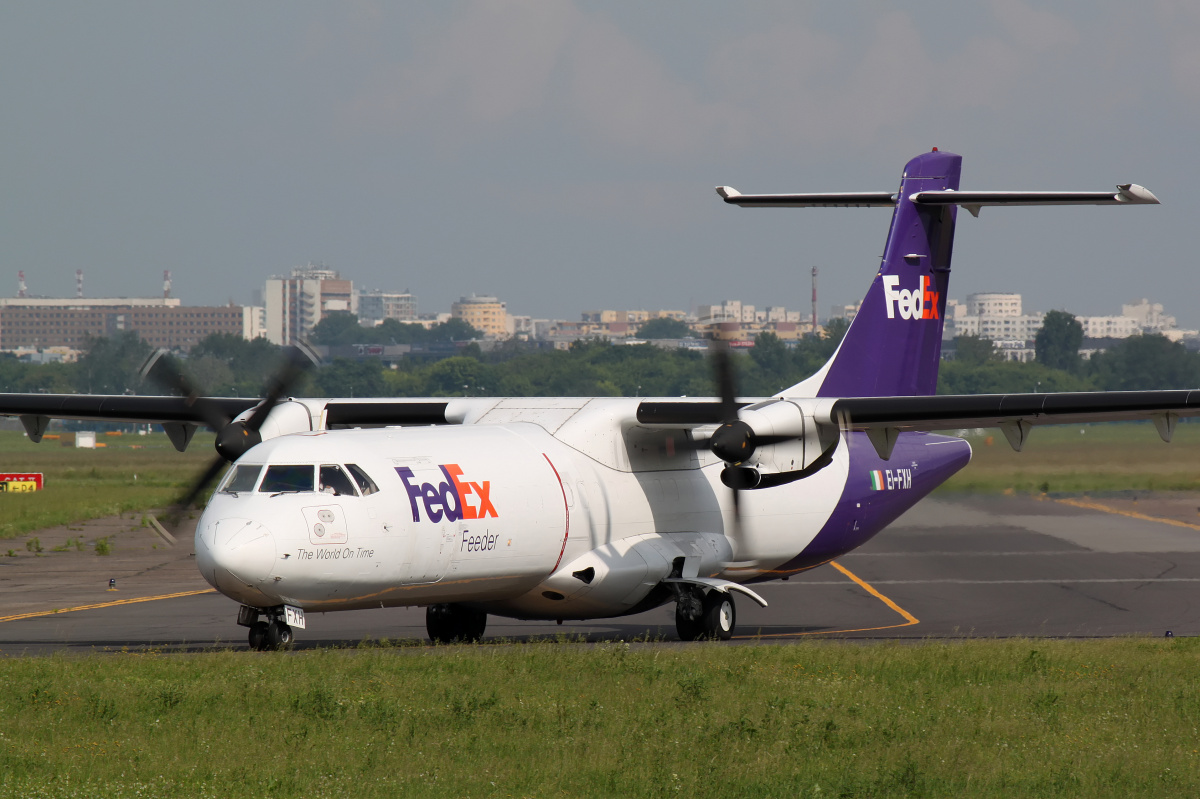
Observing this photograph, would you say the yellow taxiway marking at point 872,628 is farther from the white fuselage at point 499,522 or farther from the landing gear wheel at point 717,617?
the white fuselage at point 499,522

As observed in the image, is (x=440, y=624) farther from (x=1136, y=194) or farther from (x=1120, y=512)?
(x=1120, y=512)

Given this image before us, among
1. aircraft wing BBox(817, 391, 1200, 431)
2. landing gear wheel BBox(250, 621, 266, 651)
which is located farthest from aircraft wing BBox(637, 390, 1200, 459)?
landing gear wheel BBox(250, 621, 266, 651)

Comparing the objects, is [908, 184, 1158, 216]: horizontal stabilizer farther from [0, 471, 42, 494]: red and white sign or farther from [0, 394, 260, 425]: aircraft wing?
[0, 471, 42, 494]: red and white sign

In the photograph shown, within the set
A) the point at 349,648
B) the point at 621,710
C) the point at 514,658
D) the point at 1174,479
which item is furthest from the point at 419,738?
the point at 1174,479

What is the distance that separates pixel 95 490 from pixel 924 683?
50.0 m

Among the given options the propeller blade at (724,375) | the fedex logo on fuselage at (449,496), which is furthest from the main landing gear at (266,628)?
the propeller blade at (724,375)

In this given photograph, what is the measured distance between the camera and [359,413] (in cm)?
2197

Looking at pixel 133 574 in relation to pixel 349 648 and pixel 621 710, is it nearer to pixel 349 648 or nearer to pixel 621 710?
pixel 349 648

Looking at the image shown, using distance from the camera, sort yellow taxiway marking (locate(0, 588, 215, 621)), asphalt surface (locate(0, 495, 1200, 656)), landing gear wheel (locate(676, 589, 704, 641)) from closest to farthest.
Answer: landing gear wheel (locate(676, 589, 704, 641)) → asphalt surface (locate(0, 495, 1200, 656)) → yellow taxiway marking (locate(0, 588, 215, 621))

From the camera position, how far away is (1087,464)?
4519 centimetres

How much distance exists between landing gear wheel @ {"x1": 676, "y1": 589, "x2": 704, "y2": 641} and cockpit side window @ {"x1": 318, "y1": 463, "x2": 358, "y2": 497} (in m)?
5.45

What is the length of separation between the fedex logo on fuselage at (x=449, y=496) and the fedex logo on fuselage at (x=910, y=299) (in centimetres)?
901

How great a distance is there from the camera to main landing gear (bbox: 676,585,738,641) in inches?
769

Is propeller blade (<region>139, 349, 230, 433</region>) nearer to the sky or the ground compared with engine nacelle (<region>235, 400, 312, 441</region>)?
nearer to the sky
